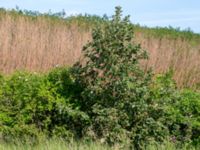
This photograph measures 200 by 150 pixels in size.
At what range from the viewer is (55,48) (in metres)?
10.8

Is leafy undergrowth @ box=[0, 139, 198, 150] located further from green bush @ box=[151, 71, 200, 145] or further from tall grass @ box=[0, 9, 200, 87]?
tall grass @ box=[0, 9, 200, 87]

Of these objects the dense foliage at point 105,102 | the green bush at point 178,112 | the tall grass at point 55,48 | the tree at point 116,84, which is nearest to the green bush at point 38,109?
the dense foliage at point 105,102

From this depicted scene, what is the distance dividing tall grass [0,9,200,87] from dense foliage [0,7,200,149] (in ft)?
9.90

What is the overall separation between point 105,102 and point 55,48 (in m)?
3.93

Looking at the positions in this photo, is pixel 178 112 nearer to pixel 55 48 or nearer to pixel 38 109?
pixel 38 109

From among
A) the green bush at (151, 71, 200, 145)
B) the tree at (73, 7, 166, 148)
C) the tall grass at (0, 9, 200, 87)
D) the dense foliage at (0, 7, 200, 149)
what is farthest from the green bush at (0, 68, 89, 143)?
the tall grass at (0, 9, 200, 87)

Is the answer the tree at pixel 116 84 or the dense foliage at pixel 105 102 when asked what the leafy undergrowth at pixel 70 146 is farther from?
the tree at pixel 116 84

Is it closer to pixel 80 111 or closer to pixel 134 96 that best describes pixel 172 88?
pixel 134 96

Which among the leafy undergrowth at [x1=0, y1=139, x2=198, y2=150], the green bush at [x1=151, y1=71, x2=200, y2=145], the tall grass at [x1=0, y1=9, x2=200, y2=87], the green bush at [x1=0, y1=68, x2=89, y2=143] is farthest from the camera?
the tall grass at [x1=0, y1=9, x2=200, y2=87]

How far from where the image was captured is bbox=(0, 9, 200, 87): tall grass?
10.5 m

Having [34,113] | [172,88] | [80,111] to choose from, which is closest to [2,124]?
[34,113]

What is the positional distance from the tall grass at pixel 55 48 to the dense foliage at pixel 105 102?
9.90ft

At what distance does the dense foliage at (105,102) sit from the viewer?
690cm

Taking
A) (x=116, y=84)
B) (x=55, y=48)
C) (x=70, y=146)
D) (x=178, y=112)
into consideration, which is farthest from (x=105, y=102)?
(x=55, y=48)
